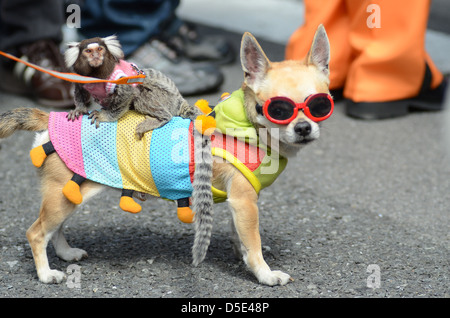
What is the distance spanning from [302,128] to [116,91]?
715 millimetres

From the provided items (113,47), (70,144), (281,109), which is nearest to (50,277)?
(70,144)

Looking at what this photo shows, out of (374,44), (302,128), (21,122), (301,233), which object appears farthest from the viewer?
(374,44)

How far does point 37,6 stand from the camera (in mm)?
4871

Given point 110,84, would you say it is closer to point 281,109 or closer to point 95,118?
point 95,118

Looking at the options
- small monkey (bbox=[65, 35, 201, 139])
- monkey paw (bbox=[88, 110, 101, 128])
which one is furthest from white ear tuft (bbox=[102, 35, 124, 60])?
monkey paw (bbox=[88, 110, 101, 128])

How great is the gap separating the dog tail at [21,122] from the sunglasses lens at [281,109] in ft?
3.01

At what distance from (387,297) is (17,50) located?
353 cm

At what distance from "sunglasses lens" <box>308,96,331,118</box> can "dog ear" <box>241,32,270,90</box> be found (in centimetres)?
23

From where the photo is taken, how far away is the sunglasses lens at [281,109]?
231cm

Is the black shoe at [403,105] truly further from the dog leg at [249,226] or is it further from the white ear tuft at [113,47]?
the white ear tuft at [113,47]

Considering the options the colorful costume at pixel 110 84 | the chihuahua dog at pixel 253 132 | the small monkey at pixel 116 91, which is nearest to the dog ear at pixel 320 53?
the chihuahua dog at pixel 253 132

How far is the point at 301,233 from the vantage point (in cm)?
304
